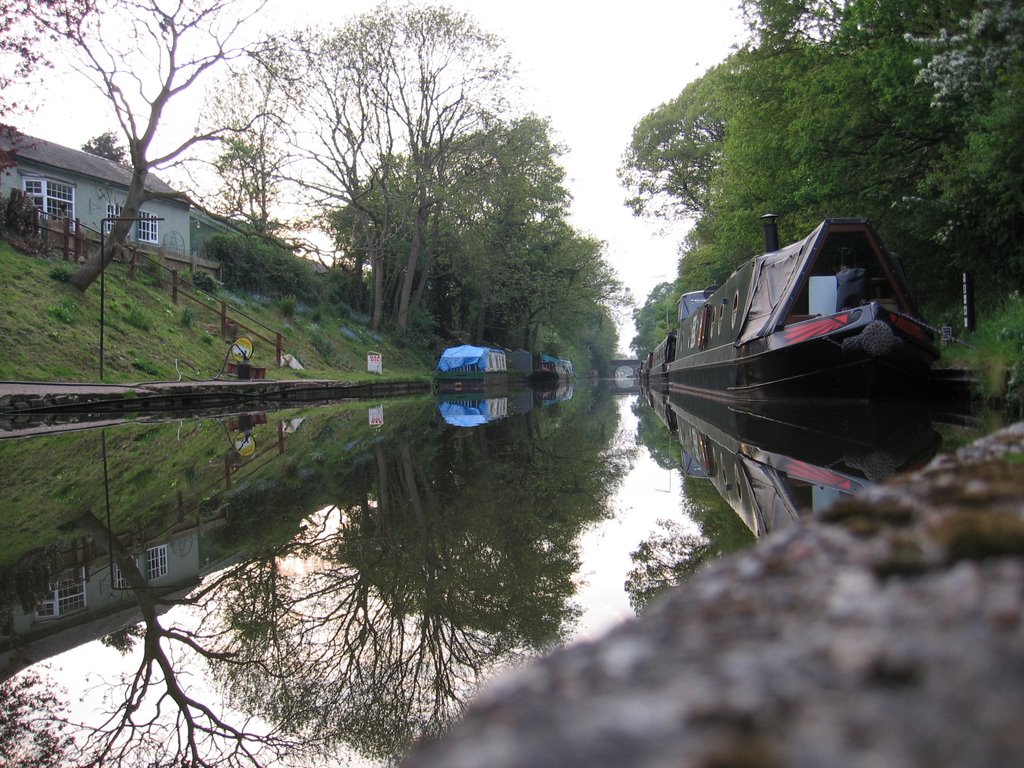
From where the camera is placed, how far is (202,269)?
25.5 meters

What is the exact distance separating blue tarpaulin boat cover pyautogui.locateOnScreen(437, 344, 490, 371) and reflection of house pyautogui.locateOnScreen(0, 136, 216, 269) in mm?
9577

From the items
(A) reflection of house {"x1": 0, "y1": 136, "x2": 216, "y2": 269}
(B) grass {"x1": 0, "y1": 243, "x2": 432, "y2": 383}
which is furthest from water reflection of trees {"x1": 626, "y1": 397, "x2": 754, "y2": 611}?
(A) reflection of house {"x1": 0, "y1": 136, "x2": 216, "y2": 269}

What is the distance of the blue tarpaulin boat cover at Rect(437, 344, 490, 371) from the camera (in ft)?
101

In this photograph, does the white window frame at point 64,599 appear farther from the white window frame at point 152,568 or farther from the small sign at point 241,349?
the small sign at point 241,349

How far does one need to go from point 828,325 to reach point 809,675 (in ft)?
31.4

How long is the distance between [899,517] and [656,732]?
797 mm

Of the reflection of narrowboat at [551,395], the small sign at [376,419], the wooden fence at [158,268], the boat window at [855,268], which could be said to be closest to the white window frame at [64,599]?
the small sign at [376,419]

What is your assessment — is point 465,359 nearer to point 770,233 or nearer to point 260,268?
point 260,268

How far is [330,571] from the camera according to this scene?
316 cm

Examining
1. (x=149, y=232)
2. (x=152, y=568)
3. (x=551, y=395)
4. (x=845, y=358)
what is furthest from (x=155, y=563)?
(x=149, y=232)

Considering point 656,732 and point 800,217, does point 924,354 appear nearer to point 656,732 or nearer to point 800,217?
point 800,217

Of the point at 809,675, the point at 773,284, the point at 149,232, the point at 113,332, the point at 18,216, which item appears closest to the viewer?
the point at 809,675

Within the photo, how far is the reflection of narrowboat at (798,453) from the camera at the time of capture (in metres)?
3.87

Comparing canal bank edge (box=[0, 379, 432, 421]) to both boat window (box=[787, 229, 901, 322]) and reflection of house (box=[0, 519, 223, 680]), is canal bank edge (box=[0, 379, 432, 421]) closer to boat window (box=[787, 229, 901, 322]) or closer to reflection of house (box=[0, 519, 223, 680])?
reflection of house (box=[0, 519, 223, 680])
